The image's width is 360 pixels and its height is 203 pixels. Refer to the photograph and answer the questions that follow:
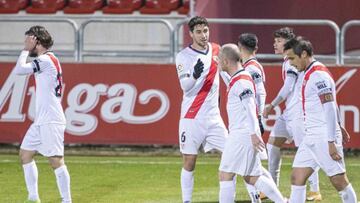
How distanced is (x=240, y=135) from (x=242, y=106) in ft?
1.02

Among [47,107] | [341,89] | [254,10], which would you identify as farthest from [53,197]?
[254,10]

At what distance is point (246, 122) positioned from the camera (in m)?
11.1

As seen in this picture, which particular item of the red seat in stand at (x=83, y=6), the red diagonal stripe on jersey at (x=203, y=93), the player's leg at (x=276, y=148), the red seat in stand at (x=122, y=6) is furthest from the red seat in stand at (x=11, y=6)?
the red diagonal stripe on jersey at (x=203, y=93)

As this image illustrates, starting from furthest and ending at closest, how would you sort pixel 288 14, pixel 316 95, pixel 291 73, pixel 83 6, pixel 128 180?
pixel 83 6
pixel 288 14
pixel 128 180
pixel 291 73
pixel 316 95

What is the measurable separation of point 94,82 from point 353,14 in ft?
22.4

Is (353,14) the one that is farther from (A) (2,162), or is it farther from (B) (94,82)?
(A) (2,162)

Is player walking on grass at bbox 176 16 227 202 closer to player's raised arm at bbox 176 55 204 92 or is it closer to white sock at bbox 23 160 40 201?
player's raised arm at bbox 176 55 204 92

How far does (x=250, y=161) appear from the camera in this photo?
11289mm

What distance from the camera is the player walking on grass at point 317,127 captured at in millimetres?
10734

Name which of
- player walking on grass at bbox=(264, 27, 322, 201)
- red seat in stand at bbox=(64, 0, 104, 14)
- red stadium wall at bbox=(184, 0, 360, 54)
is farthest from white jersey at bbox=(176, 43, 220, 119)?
red seat in stand at bbox=(64, 0, 104, 14)

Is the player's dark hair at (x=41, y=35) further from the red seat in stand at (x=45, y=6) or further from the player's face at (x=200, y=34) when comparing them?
the red seat in stand at (x=45, y=6)

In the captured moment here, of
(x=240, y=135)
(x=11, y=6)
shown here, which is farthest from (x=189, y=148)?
(x=11, y=6)

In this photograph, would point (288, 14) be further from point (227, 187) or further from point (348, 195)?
point (348, 195)

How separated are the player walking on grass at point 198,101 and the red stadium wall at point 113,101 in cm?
581
